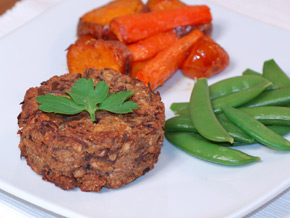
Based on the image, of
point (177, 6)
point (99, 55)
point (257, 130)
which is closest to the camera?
point (257, 130)

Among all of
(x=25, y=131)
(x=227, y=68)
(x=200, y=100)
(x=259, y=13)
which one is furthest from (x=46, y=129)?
→ (x=259, y=13)

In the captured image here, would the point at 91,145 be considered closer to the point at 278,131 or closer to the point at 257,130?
the point at 257,130

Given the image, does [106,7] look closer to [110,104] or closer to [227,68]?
[227,68]

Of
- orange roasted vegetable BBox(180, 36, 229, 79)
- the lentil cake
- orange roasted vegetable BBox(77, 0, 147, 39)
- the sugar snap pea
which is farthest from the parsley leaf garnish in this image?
orange roasted vegetable BBox(77, 0, 147, 39)

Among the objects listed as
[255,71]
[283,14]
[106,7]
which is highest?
[106,7]

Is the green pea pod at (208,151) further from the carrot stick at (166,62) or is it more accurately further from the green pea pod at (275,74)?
the green pea pod at (275,74)

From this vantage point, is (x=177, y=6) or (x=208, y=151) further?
(x=177, y=6)

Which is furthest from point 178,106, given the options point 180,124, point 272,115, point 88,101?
point 88,101

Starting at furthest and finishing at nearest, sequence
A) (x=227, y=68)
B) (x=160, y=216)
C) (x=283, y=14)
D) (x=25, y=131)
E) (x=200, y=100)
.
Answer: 1. (x=283, y=14)
2. (x=227, y=68)
3. (x=200, y=100)
4. (x=25, y=131)
5. (x=160, y=216)
